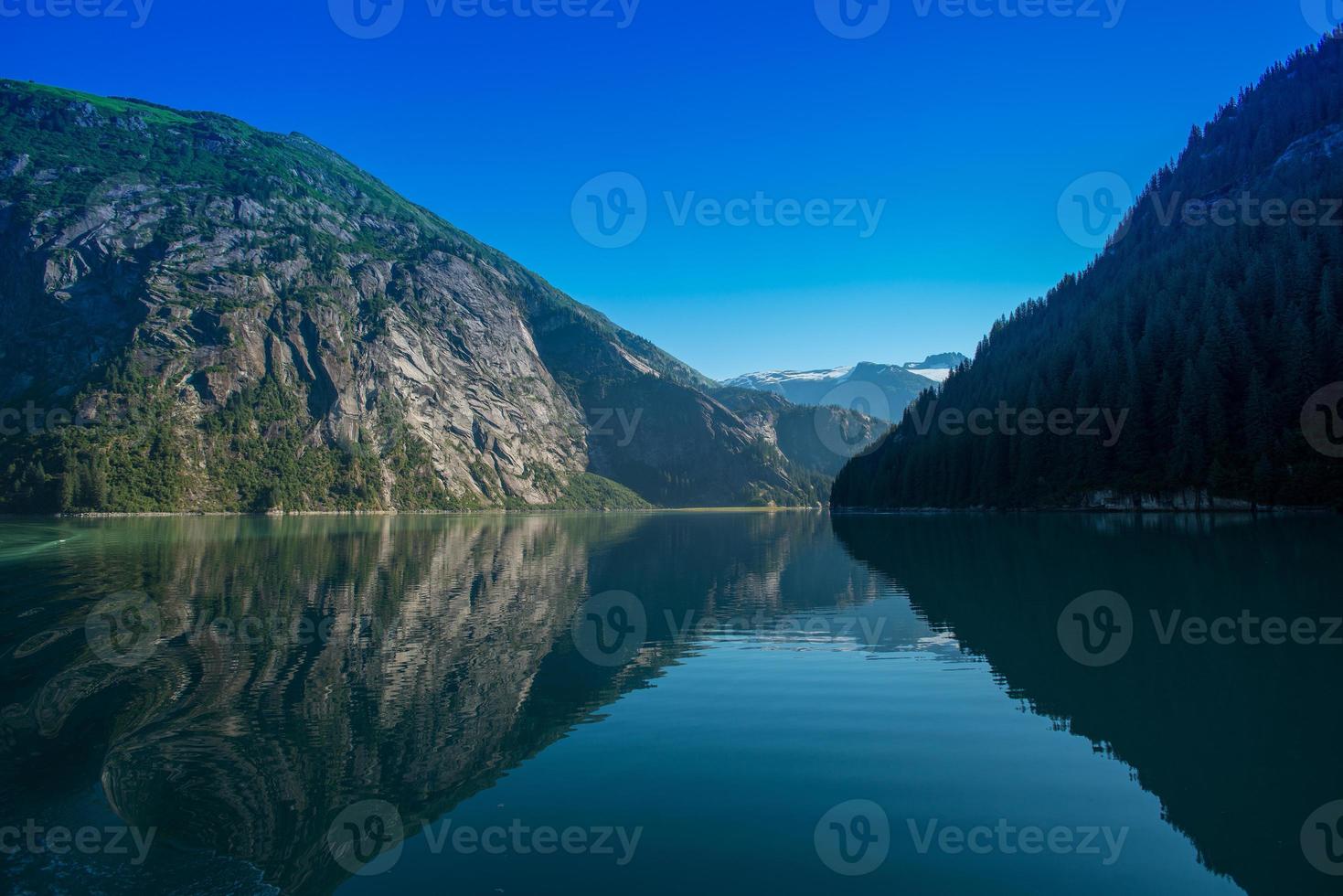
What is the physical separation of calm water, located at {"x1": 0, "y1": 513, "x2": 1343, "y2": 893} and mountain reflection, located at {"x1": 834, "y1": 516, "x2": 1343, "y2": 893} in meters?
0.11

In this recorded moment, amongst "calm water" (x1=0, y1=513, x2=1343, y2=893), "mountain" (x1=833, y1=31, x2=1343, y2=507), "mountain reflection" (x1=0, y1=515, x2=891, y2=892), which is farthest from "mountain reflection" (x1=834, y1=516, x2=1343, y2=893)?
"mountain" (x1=833, y1=31, x2=1343, y2=507)

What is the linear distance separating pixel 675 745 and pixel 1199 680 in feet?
54.9

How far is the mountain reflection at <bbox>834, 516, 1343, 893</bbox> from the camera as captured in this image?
13.4 m

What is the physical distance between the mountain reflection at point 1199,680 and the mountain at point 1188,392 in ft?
159

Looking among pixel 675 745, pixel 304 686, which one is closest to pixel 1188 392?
pixel 675 745

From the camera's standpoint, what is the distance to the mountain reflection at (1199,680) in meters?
13.4

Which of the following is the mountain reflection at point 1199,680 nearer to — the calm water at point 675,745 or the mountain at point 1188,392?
the calm water at point 675,745

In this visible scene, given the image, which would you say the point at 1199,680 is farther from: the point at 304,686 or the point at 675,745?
the point at 304,686

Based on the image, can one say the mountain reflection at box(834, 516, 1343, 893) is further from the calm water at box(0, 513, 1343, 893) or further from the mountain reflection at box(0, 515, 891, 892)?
the mountain reflection at box(0, 515, 891, 892)

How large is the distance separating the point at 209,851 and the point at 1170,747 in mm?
20549

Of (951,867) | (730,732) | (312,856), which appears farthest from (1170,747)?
(312,856)

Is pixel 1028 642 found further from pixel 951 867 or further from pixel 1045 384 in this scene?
pixel 1045 384

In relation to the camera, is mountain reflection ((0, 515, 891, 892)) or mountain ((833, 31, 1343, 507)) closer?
mountain reflection ((0, 515, 891, 892))

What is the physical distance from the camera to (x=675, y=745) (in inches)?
719
